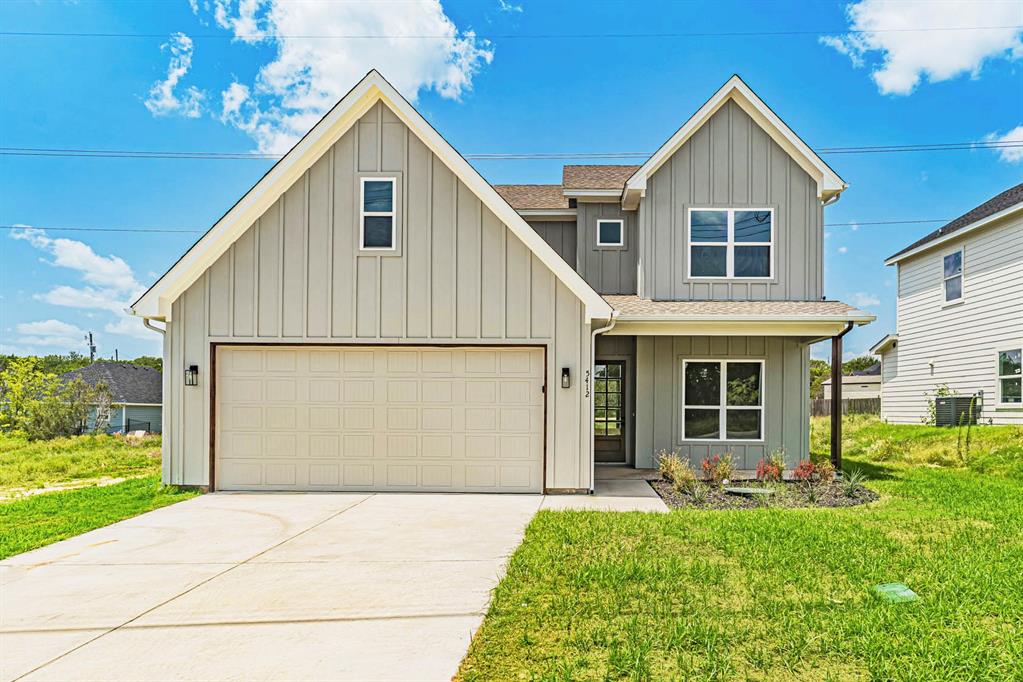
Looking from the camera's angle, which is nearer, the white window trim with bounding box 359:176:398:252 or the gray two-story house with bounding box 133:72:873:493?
the gray two-story house with bounding box 133:72:873:493

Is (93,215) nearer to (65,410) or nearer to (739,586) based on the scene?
(65,410)

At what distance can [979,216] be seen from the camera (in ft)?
60.1

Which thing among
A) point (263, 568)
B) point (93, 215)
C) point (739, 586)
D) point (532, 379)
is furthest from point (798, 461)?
point (93, 215)

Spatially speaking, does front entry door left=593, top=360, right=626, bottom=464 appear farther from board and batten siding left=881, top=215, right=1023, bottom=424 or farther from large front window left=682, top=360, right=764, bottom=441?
board and batten siding left=881, top=215, right=1023, bottom=424

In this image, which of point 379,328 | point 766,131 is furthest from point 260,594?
point 766,131

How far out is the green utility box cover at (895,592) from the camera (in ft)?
16.5

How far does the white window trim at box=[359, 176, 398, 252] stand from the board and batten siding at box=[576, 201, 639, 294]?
4.88 metres

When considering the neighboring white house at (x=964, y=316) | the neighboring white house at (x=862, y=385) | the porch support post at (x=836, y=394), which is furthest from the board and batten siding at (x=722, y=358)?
the neighboring white house at (x=862, y=385)

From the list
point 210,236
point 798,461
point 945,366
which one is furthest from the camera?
point 945,366

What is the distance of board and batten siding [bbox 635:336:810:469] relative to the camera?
Result: 12.5 metres

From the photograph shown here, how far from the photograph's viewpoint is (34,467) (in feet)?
43.2

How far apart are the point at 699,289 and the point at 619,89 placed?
978cm

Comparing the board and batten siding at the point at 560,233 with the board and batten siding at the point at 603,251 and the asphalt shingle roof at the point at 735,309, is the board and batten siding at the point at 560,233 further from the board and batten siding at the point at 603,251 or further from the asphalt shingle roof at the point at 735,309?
the asphalt shingle roof at the point at 735,309

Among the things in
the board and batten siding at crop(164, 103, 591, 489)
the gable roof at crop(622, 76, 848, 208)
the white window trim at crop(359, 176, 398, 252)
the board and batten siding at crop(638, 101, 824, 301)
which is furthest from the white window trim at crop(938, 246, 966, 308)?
the white window trim at crop(359, 176, 398, 252)
